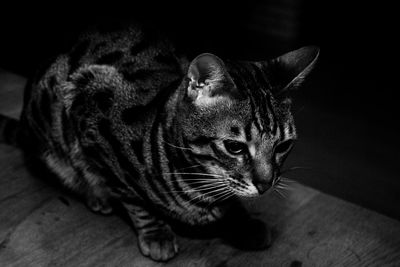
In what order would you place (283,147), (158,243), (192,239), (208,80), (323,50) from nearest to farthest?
(208,80) < (283,147) < (158,243) < (192,239) < (323,50)

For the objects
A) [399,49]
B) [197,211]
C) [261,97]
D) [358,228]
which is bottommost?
[399,49]

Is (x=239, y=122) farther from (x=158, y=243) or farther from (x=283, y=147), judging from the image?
(x=158, y=243)

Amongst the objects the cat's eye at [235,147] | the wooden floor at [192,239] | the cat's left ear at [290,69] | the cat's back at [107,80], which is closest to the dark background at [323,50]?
the cat's back at [107,80]

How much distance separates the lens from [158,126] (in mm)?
1577

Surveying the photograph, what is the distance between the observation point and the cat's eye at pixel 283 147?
1.49m

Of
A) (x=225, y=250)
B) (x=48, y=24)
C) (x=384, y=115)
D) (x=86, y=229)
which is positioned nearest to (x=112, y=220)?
(x=86, y=229)

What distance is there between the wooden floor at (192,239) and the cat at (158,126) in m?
0.07

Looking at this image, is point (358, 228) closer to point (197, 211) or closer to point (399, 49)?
point (197, 211)

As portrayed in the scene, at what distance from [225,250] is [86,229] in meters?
0.46

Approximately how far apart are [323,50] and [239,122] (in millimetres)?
2794

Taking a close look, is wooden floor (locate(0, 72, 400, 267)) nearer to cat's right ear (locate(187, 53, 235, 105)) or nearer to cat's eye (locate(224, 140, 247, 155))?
cat's eye (locate(224, 140, 247, 155))

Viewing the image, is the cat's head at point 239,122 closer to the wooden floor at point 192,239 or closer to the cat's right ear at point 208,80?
the cat's right ear at point 208,80

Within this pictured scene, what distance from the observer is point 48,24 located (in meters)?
2.99

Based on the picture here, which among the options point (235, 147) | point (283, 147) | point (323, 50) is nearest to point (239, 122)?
point (235, 147)
